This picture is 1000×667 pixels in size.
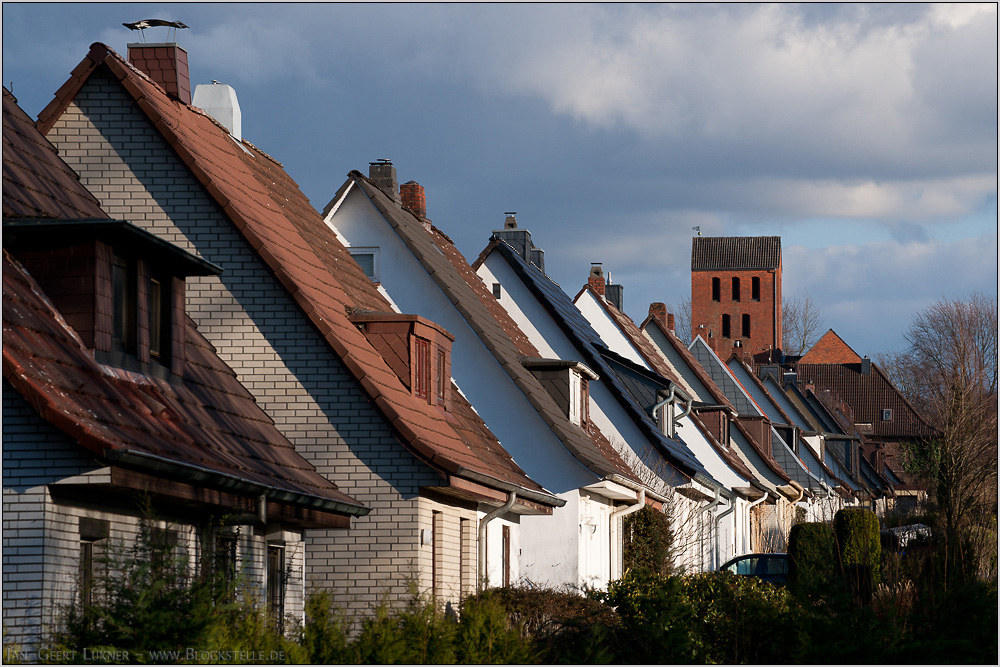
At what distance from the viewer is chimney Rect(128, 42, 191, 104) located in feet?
53.3

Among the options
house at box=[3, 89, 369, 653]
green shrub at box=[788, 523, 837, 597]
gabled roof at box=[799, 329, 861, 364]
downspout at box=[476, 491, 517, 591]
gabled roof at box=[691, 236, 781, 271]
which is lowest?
green shrub at box=[788, 523, 837, 597]

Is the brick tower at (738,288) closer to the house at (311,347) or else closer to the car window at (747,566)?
the car window at (747,566)

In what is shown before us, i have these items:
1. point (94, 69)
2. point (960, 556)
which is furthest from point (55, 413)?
point (960, 556)

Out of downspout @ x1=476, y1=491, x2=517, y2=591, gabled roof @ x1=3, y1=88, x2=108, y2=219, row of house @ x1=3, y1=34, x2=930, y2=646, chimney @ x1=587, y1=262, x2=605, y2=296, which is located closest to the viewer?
row of house @ x1=3, y1=34, x2=930, y2=646

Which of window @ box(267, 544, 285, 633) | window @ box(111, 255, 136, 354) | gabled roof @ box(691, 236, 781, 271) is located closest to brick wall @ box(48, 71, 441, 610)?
window @ box(267, 544, 285, 633)

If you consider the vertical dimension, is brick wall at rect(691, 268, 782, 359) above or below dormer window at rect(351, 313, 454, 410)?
above

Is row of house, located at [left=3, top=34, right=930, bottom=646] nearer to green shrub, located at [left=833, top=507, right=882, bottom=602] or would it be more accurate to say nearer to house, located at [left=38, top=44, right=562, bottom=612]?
house, located at [left=38, top=44, right=562, bottom=612]

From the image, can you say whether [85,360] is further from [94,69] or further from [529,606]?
[529,606]

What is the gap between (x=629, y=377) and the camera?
27391mm

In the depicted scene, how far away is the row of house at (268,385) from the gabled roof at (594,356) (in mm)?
76

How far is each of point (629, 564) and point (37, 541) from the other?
16.4m

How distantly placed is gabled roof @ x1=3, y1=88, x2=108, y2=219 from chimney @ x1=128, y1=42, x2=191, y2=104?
237 cm

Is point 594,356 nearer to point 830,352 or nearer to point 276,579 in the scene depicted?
point 276,579

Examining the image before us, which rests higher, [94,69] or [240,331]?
[94,69]
